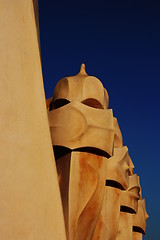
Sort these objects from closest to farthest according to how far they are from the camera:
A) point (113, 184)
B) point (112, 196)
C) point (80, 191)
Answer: point (80, 191) → point (112, 196) → point (113, 184)

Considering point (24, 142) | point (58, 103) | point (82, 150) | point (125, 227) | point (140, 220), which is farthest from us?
point (140, 220)

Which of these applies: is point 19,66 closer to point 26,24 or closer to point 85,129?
point 26,24

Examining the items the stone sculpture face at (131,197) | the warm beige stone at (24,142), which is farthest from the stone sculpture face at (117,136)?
the warm beige stone at (24,142)

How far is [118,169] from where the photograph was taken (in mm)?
3834

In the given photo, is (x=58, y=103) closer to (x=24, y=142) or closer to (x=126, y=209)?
(x=24, y=142)

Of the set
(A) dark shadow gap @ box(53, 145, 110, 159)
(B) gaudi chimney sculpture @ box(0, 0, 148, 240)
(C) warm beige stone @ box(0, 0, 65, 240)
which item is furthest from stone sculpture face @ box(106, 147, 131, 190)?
(C) warm beige stone @ box(0, 0, 65, 240)

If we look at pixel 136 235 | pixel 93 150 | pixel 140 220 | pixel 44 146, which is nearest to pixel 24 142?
pixel 44 146

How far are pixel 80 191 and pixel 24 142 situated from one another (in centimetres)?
104

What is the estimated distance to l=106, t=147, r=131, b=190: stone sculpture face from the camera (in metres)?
3.75

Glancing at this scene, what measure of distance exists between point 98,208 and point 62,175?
16.6 inches

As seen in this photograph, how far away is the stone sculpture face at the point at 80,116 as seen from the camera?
3.03 metres

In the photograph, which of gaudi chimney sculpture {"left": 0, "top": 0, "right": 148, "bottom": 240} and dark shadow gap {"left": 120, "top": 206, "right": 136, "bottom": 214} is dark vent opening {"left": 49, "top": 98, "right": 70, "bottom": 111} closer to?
gaudi chimney sculpture {"left": 0, "top": 0, "right": 148, "bottom": 240}

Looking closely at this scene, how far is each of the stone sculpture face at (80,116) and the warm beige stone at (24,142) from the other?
0.83 meters

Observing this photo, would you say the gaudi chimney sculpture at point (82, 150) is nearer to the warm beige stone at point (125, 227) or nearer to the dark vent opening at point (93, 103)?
the dark vent opening at point (93, 103)
